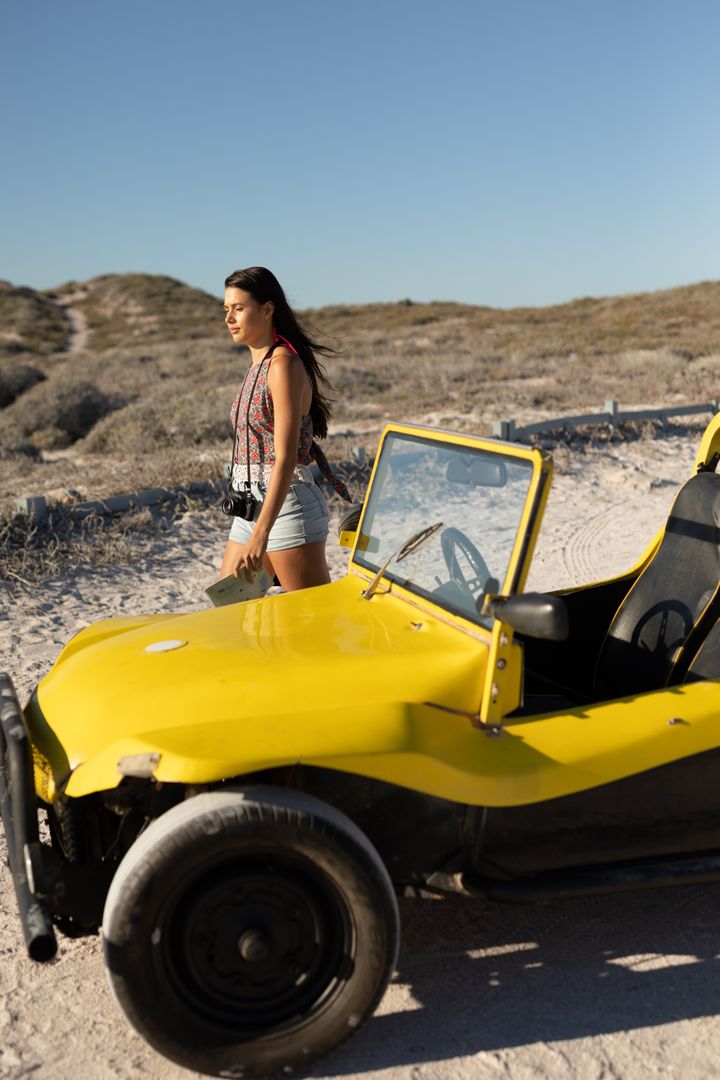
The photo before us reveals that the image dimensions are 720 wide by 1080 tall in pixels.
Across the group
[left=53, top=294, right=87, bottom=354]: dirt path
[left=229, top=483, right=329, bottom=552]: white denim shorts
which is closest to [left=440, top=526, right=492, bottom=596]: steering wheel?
[left=229, top=483, right=329, bottom=552]: white denim shorts

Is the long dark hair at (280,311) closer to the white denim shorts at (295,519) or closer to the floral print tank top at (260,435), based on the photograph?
the floral print tank top at (260,435)

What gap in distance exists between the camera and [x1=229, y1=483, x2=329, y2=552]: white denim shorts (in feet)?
13.8

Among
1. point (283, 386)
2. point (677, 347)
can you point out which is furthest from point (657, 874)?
point (677, 347)

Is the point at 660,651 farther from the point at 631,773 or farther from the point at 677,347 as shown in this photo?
the point at 677,347

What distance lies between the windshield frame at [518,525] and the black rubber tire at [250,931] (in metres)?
0.81

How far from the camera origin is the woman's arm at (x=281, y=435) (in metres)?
3.89

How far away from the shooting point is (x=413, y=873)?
112 inches

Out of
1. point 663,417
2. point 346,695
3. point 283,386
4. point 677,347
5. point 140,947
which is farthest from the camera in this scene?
point 677,347

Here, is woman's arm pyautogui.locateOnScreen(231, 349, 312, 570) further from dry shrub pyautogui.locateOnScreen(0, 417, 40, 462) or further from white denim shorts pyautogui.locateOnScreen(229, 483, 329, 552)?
dry shrub pyautogui.locateOnScreen(0, 417, 40, 462)

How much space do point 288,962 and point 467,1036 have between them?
0.54 metres

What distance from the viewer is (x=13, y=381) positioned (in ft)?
79.6

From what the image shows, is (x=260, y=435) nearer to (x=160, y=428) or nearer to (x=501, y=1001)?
(x=501, y=1001)

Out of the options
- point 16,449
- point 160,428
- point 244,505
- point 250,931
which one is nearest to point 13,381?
point 16,449

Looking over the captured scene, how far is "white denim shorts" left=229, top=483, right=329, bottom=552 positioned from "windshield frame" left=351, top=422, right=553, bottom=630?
52 cm
